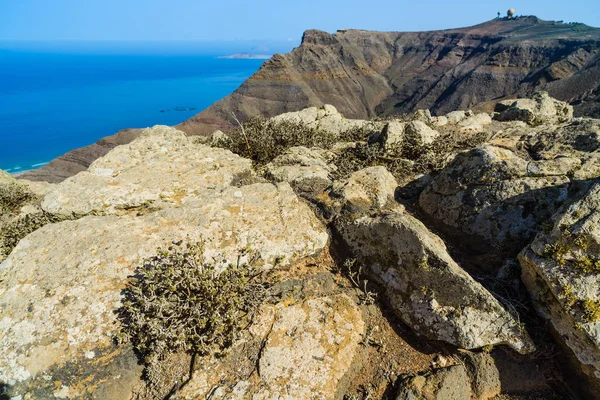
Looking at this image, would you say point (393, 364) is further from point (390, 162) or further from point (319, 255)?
point (390, 162)

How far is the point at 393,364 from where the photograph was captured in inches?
132

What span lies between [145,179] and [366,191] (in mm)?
3800

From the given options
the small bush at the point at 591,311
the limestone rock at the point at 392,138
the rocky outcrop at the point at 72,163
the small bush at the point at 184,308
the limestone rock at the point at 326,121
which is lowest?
the rocky outcrop at the point at 72,163

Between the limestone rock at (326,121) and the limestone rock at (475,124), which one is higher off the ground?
the limestone rock at (475,124)

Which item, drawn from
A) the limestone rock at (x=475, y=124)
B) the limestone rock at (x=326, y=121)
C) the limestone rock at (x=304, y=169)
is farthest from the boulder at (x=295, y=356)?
the limestone rock at (x=475, y=124)

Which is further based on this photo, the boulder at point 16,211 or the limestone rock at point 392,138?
the limestone rock at point 392,138

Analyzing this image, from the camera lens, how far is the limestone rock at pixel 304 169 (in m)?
5.83

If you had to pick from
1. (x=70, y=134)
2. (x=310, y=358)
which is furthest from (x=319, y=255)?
(x=70, y=134)

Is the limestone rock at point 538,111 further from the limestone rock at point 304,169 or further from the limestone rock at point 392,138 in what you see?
the limestone rock at point 304,169

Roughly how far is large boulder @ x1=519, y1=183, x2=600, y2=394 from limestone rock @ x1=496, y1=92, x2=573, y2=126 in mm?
7406

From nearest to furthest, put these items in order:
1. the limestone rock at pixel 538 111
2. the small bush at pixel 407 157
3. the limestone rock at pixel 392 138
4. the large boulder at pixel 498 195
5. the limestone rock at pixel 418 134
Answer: the large boulder at pixel 498 195, the small bush at pixel 407 157, the limestone rock at pixel 392 138, the limestone rock at pixel 418 134, the limestone rock at pixel 538 111

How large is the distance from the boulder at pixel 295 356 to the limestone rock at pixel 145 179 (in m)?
2.74

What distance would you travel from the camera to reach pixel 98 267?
12.9 ft

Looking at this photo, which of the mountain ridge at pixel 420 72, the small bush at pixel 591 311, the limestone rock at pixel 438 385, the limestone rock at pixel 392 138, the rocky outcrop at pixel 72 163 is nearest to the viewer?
the small bush at pixel 591 311
